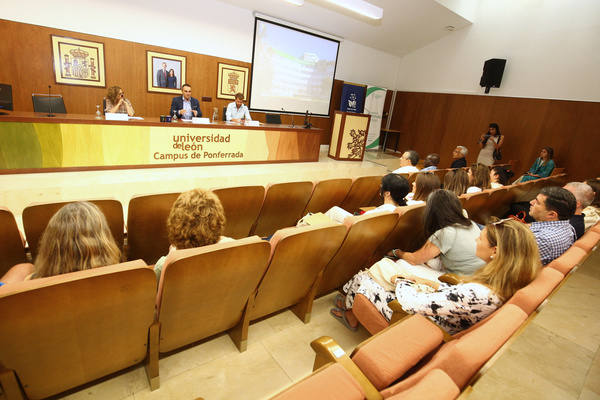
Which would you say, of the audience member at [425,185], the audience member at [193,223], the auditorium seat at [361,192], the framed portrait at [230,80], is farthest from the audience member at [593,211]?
the framed portrait at [230,80]

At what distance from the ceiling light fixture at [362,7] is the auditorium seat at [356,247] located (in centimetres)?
557

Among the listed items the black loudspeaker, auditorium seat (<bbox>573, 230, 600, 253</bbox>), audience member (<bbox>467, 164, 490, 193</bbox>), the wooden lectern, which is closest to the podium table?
the wooden lectern

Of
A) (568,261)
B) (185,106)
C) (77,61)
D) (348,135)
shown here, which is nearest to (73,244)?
(568,261)

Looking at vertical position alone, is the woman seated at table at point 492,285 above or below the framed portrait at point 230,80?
below

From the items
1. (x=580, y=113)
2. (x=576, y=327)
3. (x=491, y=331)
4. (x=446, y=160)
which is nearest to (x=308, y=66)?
(x=446, y=160)

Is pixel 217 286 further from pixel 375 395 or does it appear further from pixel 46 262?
pixel 375 395

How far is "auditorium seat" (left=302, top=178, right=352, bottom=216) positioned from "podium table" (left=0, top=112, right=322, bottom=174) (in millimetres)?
2806

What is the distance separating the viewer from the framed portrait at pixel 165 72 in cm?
584

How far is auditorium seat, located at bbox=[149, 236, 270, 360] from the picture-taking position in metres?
1.11

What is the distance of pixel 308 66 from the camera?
7.64 meters

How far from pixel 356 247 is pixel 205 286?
3.01ft

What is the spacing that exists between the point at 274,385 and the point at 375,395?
788mm

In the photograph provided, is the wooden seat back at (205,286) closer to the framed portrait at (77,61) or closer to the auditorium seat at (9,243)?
the auditorium seat at (9,243)

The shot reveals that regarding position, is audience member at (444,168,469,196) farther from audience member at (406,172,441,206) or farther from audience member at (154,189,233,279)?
audience member at (154,189,233,279)
